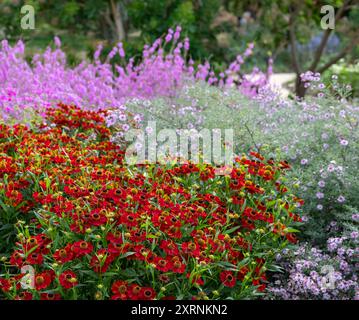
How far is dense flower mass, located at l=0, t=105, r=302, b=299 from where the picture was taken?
2.26 metres

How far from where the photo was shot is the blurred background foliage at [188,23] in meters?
8.10

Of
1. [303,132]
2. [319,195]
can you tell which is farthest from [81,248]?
[303,132]

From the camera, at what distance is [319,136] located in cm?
376

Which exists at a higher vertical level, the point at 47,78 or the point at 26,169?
the point at 47,78

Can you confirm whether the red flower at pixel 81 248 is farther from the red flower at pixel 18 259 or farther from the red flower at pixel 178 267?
the red flower at pixel 178 267

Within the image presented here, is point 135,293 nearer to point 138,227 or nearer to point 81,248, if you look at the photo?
point 81,248

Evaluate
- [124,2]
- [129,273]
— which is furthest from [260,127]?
[124,2]

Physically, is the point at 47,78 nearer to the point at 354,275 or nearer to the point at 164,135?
the point at 164,135

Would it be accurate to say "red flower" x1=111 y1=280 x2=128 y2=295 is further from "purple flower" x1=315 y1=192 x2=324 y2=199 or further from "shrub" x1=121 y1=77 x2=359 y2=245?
"purple flower" x1=315 y1=192 x2=324 y2=199

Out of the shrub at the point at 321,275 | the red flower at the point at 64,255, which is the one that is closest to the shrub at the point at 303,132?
the shrub at the point at 321,275

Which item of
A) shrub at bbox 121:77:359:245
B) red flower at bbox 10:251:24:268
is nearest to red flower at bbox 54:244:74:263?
red flower at bbox 10:251:24:268

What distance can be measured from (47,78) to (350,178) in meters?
3.19

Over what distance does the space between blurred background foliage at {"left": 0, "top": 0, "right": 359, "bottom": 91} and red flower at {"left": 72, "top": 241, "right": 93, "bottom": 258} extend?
5494mm
